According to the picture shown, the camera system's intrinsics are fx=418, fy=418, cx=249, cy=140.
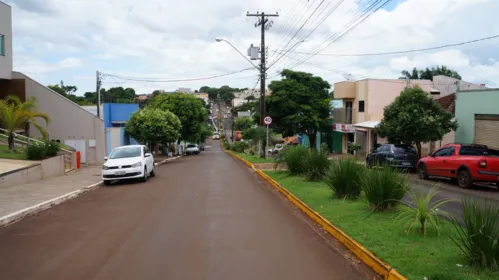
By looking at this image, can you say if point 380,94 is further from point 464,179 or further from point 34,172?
point 34,172

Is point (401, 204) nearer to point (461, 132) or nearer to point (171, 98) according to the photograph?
point (461, 132)

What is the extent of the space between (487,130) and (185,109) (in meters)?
35.6

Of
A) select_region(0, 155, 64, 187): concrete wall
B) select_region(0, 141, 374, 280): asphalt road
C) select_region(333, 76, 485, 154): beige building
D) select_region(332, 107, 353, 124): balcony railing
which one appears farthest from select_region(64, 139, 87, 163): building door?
select_region(332, 107, 353, 124): balcony railing

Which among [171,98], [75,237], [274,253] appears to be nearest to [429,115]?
[274,253]

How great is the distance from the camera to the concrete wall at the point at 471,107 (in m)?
19.2

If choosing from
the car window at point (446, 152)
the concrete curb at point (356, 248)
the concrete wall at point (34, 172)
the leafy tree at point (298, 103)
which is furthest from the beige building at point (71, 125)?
the car window at point (446, 152)

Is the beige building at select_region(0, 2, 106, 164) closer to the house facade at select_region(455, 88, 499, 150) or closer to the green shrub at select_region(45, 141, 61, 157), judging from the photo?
the green shrub at select_region(45, 141, 61, 157)

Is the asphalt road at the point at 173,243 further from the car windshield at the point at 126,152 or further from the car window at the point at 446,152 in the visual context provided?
the car window at the point at 446,152

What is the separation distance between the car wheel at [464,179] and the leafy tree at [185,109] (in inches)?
1496

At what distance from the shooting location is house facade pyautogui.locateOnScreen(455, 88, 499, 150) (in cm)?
1906

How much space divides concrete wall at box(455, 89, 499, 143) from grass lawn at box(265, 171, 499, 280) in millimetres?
12313

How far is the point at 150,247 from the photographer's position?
23.8ft

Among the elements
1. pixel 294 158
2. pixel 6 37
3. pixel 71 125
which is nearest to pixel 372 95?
pixel 294 158

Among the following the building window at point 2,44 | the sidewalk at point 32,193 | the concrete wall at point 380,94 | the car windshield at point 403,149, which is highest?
the building window at point 2,44
